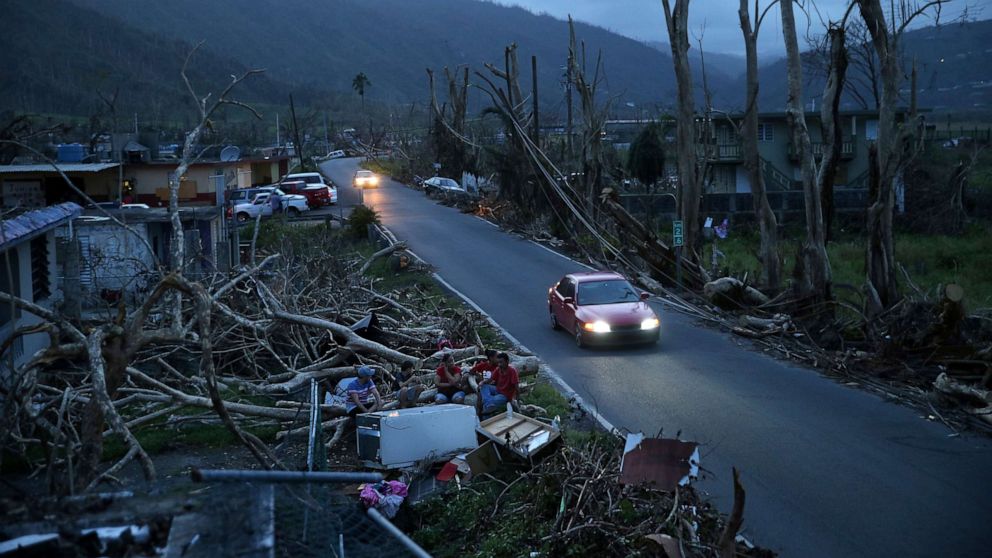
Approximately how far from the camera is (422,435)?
12766 mm

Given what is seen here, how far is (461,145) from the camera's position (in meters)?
57.8

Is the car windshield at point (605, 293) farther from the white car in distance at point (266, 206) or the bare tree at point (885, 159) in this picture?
the white car in distance at point (266, 206)

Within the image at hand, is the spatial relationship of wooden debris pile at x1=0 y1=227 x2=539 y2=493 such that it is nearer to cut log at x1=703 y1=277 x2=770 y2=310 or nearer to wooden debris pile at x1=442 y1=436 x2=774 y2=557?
wooden debris pile at x1=442 y1=436 x2=774 y2=557

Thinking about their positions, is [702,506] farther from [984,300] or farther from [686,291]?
[984,300]

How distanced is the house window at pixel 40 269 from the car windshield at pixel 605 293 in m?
11.1

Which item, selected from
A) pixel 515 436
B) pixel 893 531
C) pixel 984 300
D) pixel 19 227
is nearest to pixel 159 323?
pixel 19 227

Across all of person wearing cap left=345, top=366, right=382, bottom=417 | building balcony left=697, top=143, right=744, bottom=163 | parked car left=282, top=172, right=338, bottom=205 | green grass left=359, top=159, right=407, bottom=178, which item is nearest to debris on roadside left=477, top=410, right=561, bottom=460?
person wearing cap left=345, top=366, right=382, bottom=417

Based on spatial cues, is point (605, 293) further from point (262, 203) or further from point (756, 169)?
point (262, 203)

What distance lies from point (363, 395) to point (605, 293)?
7.33 metres

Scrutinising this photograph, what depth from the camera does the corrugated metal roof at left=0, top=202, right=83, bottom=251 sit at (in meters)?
15.9

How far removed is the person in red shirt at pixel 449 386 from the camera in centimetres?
1478

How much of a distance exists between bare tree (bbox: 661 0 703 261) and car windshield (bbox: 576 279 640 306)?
7.04 m

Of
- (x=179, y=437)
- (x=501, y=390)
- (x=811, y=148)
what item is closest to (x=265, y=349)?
(x=179, y=437)

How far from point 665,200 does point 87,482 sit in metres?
41.5
